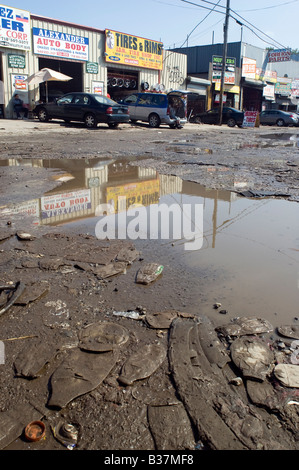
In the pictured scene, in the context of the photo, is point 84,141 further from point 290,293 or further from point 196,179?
point 290,293

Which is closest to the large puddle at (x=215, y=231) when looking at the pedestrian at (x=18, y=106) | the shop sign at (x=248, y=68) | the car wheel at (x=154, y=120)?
the car wheel at (x=154, y=120)

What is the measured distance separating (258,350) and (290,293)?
38.2 inches

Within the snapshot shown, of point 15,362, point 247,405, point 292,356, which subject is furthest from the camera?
point 292,356

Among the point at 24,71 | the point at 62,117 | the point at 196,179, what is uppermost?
the point at 24,71

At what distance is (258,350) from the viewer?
2469 millimetres

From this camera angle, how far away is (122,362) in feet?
7.57

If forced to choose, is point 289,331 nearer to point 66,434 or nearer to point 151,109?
point 66,434

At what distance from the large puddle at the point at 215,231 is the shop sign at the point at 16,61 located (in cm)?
1622

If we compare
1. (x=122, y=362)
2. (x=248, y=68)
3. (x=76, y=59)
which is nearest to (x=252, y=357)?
(x=122, y=362)

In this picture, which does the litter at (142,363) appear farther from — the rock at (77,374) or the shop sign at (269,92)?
the shop sign at (269,92)

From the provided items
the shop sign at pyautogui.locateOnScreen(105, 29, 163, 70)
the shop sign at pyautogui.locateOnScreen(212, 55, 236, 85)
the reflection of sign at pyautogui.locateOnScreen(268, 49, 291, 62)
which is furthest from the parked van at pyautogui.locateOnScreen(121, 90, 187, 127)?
the reflection of sign at pyautogui.locateOnScreen(268, 49, 291, 62)

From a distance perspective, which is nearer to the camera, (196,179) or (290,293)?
(290,293)

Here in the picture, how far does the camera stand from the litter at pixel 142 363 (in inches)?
85.4
